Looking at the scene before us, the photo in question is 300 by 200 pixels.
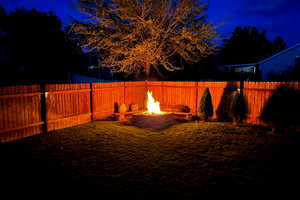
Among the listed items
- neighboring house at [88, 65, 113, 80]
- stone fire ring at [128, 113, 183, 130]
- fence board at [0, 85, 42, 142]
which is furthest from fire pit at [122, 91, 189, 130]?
neighboring house at [88, 65, 113, 80]

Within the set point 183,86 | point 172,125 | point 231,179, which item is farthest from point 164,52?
point 231,179

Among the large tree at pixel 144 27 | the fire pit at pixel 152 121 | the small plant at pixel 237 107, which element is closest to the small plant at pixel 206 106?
the small plant at pixel 237 107

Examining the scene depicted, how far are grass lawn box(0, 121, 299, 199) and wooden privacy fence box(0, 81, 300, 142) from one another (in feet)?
2.18

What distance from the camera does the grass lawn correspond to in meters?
3.74

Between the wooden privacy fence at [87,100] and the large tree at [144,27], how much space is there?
2643 mm

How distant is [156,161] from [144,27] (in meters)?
9.38

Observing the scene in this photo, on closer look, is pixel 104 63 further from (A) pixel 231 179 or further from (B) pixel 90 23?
(A) pixel 231 179

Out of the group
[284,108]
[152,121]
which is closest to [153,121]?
[152,121]

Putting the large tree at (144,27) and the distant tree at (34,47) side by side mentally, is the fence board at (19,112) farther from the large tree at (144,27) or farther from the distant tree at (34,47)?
the distant tree at (34,47)

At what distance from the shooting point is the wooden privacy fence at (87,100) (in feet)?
21.4

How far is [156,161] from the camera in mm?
4887

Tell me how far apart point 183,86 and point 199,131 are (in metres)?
3.96

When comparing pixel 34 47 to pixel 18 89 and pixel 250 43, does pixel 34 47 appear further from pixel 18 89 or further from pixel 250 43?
pixel 250 43

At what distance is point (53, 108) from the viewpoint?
304 inches
